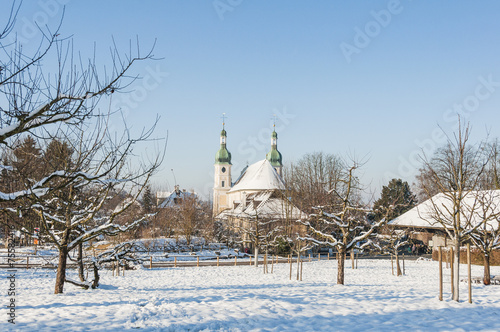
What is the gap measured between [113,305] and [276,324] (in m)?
4.10

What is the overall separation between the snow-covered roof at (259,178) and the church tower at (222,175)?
34.4 ft

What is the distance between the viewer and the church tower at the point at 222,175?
86.6 metres

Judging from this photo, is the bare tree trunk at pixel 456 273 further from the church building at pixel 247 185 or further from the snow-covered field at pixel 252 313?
the church building at pixel 247 185

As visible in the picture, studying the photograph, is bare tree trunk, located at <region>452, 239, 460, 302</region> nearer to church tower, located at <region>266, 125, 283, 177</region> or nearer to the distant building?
the distant building

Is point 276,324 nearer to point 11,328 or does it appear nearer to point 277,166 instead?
point 11,328

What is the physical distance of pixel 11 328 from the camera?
7.78m

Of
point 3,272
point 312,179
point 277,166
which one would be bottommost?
point 3,272

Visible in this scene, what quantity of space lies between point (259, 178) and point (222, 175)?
17287 mm

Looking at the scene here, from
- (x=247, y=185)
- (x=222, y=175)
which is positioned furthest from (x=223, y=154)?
(x=247, y=185)

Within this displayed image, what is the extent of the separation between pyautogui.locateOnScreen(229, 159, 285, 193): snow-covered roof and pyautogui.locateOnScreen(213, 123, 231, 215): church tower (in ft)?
34.4

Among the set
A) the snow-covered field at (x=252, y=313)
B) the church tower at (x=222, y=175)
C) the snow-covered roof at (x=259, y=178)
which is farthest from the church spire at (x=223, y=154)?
the snow-covered field at (x=252, y=313)

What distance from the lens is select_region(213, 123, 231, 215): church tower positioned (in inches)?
3410

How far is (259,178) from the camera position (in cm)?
7200

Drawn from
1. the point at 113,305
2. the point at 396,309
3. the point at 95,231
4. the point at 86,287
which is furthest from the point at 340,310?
the point at 86,287
